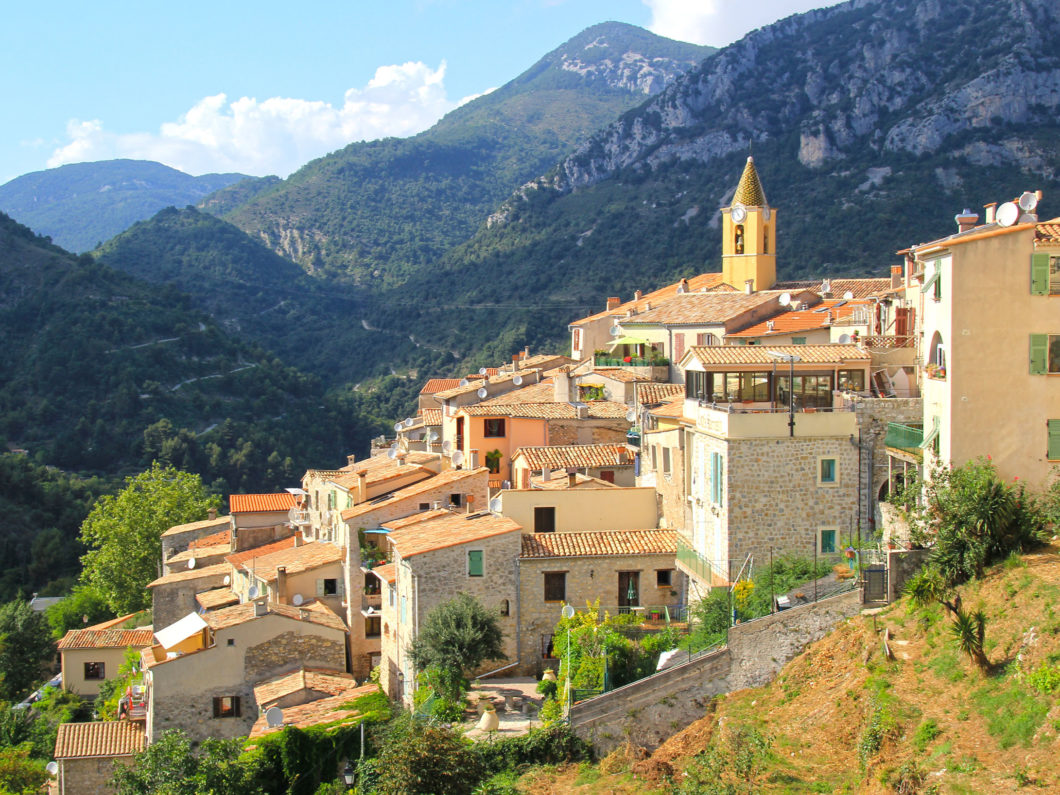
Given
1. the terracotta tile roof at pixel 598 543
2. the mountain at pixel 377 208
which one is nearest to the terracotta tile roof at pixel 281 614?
the terracotta tile roof at pixel 598 543

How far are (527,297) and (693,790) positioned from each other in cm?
8674

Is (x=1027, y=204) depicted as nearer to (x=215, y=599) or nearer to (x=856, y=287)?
(x=856, y=287)

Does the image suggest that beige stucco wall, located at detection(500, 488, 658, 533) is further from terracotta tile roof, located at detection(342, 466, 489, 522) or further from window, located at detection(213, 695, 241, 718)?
window, located at detection(213, 695, 241, 718)

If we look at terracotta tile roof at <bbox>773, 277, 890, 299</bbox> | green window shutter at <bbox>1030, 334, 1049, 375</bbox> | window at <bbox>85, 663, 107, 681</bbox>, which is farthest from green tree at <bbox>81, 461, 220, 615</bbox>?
green window shutter at <bbox>1030, 334, 1049, 375</bbox>

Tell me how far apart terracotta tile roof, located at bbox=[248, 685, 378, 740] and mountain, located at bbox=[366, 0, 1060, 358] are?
57.7 meters

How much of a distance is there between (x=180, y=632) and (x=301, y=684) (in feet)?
16.4

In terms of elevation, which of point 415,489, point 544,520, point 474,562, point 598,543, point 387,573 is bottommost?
point 387,573

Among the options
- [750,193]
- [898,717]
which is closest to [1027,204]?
[898,717]

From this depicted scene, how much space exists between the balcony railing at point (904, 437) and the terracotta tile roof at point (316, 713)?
13314 mm

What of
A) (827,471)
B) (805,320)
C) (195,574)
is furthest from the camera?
(195,574)

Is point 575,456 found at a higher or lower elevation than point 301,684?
higher

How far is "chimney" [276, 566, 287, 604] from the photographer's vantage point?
32.0 metres

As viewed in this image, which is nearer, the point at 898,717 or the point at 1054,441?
the point at 898,717

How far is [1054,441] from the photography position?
19953 mm
